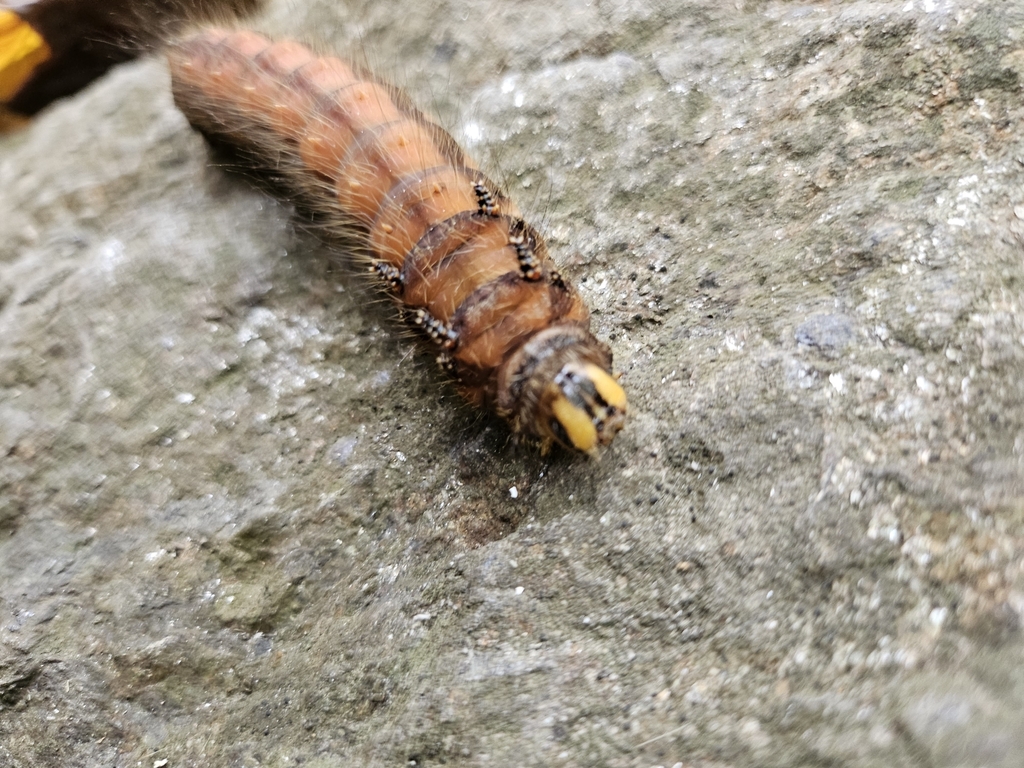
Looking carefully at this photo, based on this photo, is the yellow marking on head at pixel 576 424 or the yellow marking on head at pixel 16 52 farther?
the yellow marking on head at pixel 16 52

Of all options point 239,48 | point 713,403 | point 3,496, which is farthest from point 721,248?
point 3,496

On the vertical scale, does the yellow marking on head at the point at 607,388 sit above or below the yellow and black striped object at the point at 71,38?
below

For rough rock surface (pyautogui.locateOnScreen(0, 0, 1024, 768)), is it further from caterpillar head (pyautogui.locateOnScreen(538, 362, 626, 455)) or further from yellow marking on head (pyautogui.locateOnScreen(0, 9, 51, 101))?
yellow marking on head (pyautogui.locateOnScreen(0, 9, 51, 101))

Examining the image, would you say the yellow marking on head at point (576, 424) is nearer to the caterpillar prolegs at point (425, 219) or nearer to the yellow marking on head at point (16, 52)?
the caterpillar prolegs at point (425, 219)

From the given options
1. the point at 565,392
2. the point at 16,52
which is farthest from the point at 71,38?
the point at 565,392

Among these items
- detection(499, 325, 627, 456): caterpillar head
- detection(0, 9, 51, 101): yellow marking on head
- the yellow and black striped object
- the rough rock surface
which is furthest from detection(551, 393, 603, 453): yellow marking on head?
detection(0, 9, 51, 101): yellow marking on head

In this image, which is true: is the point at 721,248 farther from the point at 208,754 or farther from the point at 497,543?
the point at 208,754

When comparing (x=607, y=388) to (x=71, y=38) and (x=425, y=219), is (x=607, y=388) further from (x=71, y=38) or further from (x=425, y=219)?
(x=71, y=38)

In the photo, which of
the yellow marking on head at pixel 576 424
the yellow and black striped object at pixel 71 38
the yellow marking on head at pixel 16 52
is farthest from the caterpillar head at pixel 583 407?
the yellow marking on head at pixel 16 52
